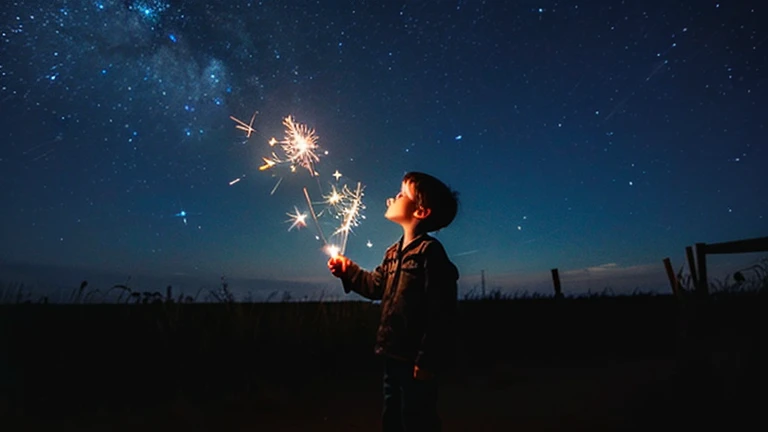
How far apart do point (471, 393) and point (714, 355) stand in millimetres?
2786

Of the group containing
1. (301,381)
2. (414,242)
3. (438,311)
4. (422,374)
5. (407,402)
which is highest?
(414,242)

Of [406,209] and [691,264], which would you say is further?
[691,264]

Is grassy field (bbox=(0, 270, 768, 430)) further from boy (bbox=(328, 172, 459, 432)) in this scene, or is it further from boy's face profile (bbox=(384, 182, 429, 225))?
boy's face profile (bbox=(384, 182, 429, 225))

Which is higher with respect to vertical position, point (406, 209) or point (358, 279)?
point (406, 209)

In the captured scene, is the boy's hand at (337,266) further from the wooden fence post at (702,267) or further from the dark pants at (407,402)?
the wooden fence post at (702,267)

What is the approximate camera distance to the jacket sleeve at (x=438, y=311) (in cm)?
265

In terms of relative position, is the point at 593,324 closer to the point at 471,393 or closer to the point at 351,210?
→ the point at 471,393

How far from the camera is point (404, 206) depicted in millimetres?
3254

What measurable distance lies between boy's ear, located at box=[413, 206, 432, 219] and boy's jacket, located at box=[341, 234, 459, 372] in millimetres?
140

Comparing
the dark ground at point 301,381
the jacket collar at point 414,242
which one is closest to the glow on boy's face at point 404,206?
the jacket collar at point 414,242

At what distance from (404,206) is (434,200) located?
8.7 inches

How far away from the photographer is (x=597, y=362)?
7.82 meters

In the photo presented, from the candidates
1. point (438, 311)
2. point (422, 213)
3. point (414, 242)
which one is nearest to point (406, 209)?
point (422, 213)

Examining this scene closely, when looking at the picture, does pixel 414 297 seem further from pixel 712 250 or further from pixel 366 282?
pixel 712 250
